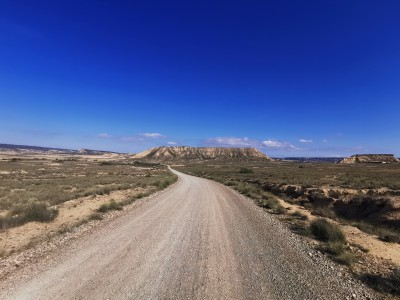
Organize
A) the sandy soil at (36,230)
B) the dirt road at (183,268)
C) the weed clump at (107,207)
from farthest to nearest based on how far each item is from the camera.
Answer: the weed clump at (107,207) → the sandy soil at (36,230) → the dirt road at (183,268)

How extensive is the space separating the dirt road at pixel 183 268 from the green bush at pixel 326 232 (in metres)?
1.06

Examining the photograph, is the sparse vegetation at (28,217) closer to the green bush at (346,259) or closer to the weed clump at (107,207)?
the weed clump at (107,207)

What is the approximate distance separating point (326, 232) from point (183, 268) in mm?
6667

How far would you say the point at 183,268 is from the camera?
7.71 meters

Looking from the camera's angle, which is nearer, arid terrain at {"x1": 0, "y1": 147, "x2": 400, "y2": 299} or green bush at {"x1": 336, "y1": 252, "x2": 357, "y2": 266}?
arid terrain at {"x1": 0, "y1": 147, "x2": 400, "y2": 299}

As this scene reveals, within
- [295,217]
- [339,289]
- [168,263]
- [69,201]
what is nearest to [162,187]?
[69,201]

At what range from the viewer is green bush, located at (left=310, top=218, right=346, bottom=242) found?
11008 millimetres

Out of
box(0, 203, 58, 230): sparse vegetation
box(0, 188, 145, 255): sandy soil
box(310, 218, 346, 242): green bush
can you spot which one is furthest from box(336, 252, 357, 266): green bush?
box(0, 203, 58, 230): sparse vegetation

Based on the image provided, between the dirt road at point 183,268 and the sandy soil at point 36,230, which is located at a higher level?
the dirt road at point 183,268

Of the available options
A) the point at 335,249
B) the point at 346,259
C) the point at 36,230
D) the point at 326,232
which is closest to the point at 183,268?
the point at 346,259

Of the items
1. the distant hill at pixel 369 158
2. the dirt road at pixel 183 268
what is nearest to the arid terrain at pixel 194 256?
the dirt road at pixel 183 268

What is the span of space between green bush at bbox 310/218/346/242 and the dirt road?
3.49ft

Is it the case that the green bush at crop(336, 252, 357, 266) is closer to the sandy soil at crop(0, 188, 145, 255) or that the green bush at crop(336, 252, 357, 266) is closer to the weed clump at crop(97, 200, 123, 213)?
the sandy soil at crop(0, 188, 145, 255)

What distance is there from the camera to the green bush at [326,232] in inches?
433
